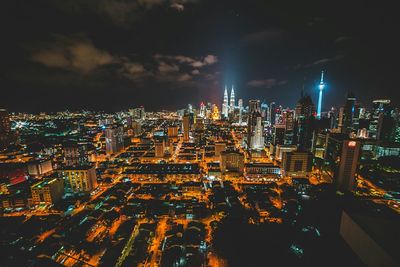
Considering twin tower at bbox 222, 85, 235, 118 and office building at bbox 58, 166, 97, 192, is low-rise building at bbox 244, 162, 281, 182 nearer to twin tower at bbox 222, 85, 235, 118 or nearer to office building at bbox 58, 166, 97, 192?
office building at bbox 58, 166, 97, 192

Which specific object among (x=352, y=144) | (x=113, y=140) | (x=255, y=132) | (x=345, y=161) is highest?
(x=352, y=144)

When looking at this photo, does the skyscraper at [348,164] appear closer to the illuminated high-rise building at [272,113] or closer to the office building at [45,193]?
the office building at [45,193]

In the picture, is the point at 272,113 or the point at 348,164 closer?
the point at 348,164

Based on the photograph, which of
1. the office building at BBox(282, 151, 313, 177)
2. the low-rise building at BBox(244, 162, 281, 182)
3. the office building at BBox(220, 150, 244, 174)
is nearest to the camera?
the low-rise building at BBox(244, 162, 281, 182)

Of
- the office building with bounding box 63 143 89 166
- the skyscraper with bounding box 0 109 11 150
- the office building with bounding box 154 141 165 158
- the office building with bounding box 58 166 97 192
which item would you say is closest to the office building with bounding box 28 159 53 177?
the office building with bounding box 63 143 89 166

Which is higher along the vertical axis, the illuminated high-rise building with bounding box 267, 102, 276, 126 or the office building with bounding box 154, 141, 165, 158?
the illuminated high-rise building with bounding box 267, 102, 276, 126

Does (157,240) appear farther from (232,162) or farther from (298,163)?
(298,163)

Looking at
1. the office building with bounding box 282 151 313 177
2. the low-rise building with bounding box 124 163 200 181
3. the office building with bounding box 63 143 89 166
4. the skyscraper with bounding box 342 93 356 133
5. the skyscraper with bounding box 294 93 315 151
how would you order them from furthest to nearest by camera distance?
the skyscraper with bounding box 342 93 356 133, the skyscraper with bounding box 294 93 315 151, the office building with bounding box 63 143 89 166, the office building with bounding box 282 151 313 177, the low-rise building with bounding box 124 163 200 181

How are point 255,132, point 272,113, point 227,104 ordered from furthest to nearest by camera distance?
point 227,104 → point 272,113 → point 255,132

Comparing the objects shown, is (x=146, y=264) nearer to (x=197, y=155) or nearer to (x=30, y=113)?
(x=197, y=155)

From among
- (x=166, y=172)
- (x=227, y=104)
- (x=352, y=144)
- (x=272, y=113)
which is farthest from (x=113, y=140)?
(x=227, y=104)
